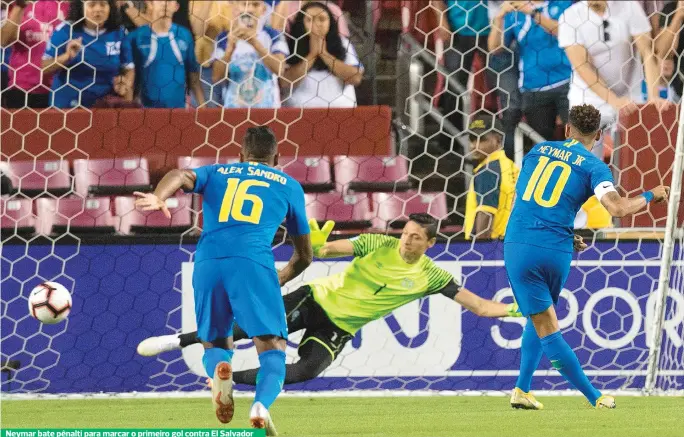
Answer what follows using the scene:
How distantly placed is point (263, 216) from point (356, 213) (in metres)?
3.58

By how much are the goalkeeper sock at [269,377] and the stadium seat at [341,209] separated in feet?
11.5

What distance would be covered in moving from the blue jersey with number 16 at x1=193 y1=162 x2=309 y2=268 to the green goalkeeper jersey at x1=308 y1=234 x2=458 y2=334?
2243 millimetres

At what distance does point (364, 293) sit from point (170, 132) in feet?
7.70

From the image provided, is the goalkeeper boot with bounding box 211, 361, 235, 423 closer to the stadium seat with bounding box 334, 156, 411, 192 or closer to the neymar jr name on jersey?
the neymar jr name on jersey

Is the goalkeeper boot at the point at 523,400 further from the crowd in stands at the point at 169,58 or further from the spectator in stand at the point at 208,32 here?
the spectator in stand at the point at 208,32

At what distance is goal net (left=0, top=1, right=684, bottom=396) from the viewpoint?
877 cm

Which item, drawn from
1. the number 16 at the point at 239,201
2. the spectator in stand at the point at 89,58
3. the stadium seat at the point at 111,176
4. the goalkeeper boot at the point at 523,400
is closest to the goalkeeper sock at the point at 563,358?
the goalkeeper boot at the point at 523,400

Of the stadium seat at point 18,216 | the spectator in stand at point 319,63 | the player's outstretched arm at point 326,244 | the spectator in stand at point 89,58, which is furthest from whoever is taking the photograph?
the spectator in stand at point 319,63

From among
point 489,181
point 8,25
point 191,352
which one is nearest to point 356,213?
point 489,181

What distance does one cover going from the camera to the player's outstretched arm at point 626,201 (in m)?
6.33

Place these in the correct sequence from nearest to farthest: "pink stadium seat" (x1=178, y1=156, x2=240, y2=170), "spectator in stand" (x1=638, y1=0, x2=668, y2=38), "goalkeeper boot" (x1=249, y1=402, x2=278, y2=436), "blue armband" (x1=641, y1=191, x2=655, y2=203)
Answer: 1. "goalkeeper boot" (x1=249, y1=402, x2=278, y2=436)
2. "blue armband" (x1=641, y1=191, x2=655, y2=203)
3. "pink stadium seat" (x1=178, y1=156, x2=240, y2=170)
4. "spectator in stand" (x1=638, y1=0, x2=668, y2=38)

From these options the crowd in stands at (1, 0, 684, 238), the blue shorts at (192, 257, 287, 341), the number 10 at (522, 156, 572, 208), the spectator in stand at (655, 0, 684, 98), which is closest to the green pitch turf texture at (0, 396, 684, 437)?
the blue shorts at (192, 257, 287, 341)

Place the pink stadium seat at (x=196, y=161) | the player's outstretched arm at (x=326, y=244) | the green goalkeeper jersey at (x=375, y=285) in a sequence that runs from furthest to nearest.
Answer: the pink stadium seat at (x=196, y=161) < the green goalkeeper jersey at (x=375, y=285) < the player's outstretched arm at (x=326, y=244)

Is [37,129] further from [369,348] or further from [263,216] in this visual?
[263,216]
